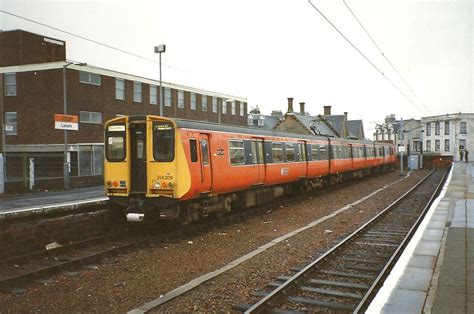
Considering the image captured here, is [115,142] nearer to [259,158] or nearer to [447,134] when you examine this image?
[259,158]

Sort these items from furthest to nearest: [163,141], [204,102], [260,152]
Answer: [204,102] → [260,152] → [163,141]

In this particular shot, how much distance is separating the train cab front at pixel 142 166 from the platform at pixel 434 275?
5826 millimetres

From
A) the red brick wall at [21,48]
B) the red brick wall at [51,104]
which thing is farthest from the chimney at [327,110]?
the red brick wall at [21,48]

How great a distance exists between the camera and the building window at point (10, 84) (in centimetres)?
3188

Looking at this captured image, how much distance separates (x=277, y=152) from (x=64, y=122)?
38.8 feet

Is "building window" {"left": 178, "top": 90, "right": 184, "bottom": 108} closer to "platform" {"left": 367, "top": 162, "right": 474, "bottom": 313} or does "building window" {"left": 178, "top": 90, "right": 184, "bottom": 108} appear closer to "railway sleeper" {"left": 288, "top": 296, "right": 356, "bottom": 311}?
"platform" {"left": 367, "top": 162, "right": 474, "bottom": 313}

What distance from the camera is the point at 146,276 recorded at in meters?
7.82

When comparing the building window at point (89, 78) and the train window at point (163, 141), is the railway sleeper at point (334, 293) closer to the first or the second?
the train window at point (163, 141)

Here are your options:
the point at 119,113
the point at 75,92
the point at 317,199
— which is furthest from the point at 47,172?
the point at 317,199

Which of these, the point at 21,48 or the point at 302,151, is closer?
the point at 302,151

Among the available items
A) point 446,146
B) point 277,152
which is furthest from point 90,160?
point 446,146

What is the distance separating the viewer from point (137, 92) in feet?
120

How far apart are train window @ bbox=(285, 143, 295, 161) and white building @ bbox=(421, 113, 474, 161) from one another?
5784 cm

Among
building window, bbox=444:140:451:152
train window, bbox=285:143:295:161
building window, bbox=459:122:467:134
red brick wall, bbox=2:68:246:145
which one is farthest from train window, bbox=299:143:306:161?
building window, bbox=444:140:451:152
